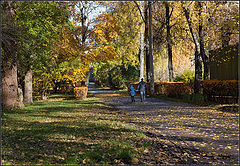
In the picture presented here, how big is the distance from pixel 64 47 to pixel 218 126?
734 inches

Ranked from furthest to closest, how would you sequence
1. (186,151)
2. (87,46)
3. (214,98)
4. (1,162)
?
(87,46), (214,98), (186,151), (1,162)

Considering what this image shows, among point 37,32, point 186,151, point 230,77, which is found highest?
point 37,32

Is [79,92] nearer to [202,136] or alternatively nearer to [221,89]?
[221,89]

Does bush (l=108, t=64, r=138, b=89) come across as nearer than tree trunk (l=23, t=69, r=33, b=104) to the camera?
No

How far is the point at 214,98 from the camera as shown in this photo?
16641 mm

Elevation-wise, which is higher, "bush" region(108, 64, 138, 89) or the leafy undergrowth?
"bush" region(108, 64, 138, 89)

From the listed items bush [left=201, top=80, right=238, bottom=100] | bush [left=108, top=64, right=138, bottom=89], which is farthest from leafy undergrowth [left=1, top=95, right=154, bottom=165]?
bush [left=108, top=64, right=138, bottom=89]

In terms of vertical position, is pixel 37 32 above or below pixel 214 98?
above

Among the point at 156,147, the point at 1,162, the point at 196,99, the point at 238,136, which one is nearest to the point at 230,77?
the point at 196,99

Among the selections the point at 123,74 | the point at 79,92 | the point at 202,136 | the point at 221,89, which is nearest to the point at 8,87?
the point at 79,92

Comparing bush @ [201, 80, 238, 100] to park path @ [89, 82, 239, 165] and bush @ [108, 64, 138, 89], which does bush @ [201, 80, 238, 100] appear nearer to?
park path @ [89, 82, 239, 165]


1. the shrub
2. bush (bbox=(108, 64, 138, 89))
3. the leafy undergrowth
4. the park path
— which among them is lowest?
the park path

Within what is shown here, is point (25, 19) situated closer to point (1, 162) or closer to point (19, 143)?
point (19, 143)

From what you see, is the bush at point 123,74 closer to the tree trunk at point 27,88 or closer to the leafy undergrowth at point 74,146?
the tree trunk at point 27,88
